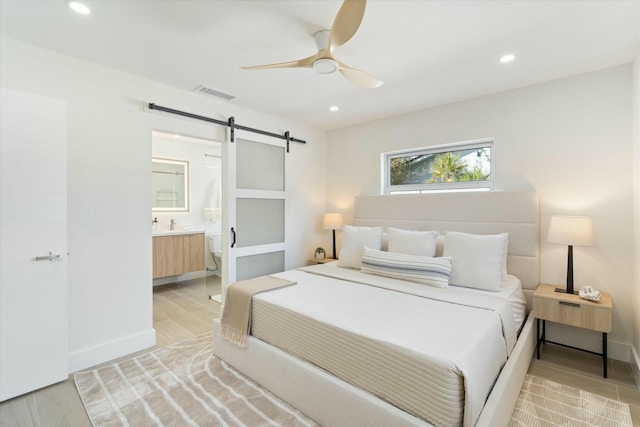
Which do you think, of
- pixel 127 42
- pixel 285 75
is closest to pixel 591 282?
pixel 285 75

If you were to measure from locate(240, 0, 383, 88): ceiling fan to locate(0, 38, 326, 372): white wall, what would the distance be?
1.41 metres

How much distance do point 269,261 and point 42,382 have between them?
2320 millimetres

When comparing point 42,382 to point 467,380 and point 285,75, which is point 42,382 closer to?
point 467,380

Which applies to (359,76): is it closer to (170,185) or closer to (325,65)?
(325,65)

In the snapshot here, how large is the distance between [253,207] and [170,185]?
218 centimetres

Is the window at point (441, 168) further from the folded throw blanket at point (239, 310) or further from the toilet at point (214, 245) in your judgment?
the toilet at point (214, 245)

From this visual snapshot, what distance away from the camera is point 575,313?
2332 millimetres

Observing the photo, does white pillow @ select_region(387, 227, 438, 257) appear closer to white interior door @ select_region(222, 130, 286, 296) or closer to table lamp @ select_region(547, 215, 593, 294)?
table lamp @ select_region(547, 215, 593, 294)

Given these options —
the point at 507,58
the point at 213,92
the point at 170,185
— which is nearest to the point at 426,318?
the point at 507,58

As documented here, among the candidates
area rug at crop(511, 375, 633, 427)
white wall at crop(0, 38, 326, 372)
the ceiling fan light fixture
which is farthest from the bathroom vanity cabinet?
area rug at crop(511, 375, 633, 427)

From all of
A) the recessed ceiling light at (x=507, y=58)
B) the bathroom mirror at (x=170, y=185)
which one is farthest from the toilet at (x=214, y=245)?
the recessed ceiling light at (x=507, y=58)

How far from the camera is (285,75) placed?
107 inches

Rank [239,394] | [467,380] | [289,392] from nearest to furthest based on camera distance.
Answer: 1. [467,380]
2. [289,392]
3. [239,394]

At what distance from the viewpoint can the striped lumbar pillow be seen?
2.57 meters
